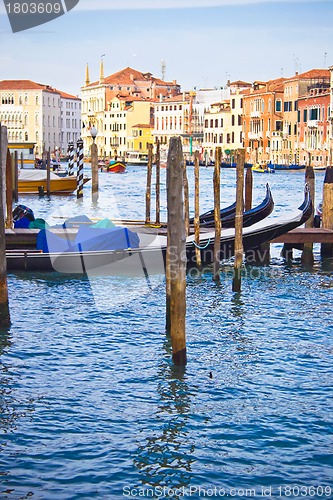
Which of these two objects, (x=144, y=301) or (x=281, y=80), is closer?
(x=144, y=301)

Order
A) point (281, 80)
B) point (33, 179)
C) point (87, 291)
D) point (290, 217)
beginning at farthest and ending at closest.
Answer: point (281, 80)
point (33, 179)
point (290, 217)
point (87, 291)

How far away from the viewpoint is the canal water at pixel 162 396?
3.92m

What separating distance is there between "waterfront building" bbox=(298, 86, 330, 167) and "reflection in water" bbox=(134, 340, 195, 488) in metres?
32.9

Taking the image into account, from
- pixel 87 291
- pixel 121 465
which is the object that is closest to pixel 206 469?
pixel 121 465

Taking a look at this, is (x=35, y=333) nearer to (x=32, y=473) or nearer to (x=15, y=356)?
(x=15, y=356)

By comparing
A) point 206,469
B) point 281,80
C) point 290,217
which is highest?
point 281,80

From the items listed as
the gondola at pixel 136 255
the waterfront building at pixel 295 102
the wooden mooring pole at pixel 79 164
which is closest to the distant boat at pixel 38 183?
the wooden mooring pole at pixel 79 164

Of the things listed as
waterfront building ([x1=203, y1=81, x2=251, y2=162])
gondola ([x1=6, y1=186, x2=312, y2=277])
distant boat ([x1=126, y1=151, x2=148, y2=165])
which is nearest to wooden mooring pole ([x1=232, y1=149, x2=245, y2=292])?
gondola ([x1=6, y1=186, x2=312, y2=277])

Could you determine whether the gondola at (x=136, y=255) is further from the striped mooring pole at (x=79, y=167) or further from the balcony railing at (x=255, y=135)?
the balcony railing at (x=255, y=135)

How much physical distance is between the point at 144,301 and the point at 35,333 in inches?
55.4

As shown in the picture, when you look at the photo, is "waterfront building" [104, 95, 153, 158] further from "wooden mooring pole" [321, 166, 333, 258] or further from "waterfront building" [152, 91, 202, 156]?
"wooden mooring pole" [321, 166, 333, 258]

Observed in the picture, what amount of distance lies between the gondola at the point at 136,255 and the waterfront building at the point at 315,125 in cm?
2875

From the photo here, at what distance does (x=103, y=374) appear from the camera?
530 cm

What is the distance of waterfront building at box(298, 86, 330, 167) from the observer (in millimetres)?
38219
